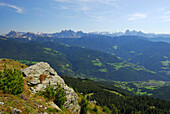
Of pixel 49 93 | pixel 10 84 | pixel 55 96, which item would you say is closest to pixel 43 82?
pixel 49 93

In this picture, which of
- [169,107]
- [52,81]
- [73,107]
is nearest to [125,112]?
[169,107]

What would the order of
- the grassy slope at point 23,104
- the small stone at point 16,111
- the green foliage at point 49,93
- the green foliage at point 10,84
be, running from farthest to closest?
the green foliage at point 49,93 → the green foliage at point 10,84 → the grassy slope at point 23,104 → the small stone at point 16,111

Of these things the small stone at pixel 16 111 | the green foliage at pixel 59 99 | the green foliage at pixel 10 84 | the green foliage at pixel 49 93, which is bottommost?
the green foliage at pixel 59 99

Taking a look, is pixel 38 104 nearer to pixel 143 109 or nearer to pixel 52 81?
pixel 52 81

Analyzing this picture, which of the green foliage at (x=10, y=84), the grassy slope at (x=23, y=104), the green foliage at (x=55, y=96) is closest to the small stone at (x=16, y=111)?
the grassy slope at (x=23, y=104)

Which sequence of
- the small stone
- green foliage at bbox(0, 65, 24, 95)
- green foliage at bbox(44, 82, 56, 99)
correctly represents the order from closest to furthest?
the small stone < green foliage at bbox(0, 65, 24, 95) < green foliage at bbox(44, 82, 56, 99)

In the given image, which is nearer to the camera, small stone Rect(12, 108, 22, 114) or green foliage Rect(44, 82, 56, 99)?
small stone Rect(12, 108, 22, 114)

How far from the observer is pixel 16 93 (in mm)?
28203

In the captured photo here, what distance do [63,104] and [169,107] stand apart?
168 meters

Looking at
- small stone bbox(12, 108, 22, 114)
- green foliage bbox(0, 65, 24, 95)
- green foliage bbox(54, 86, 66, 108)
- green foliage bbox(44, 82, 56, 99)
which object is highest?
green foliage bbox(0, 65, 24, 95)

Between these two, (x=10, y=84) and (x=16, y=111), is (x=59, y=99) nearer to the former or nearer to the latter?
(x=16, y=111)

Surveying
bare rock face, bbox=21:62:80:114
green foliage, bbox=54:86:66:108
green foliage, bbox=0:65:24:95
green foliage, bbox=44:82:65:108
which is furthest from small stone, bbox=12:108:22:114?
green foliage, bbox=54:86:66:108

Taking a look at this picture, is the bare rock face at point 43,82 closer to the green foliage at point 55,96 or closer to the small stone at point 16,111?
the green foliage at point 55,96

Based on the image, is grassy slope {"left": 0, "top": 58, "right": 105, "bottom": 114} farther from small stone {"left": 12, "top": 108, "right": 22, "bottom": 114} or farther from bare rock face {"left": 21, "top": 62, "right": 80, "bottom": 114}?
bare rock face {"left": 21, "top": 62, "right": 80, "bottom": 114}
